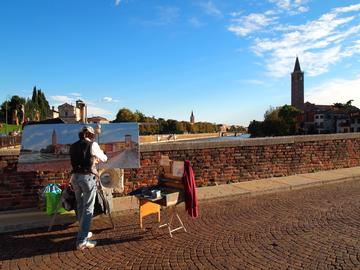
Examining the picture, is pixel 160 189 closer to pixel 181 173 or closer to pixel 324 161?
pixel 181 173

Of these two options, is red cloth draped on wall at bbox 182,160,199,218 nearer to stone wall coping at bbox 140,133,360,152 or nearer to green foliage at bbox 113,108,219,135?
stone wall coping at bbox 140,133,360,152

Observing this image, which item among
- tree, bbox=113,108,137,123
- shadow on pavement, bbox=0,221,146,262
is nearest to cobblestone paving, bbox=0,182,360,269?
shadow on pavement, bbox=0,221,146,262

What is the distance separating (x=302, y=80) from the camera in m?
180

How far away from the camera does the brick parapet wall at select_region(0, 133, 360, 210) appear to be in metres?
8.23

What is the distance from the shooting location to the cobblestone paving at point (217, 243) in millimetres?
5043

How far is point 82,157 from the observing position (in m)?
5.71

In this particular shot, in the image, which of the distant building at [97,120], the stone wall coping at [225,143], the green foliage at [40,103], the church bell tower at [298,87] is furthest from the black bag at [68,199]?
the church bell tower at [298,87]

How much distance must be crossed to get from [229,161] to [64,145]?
5674mm

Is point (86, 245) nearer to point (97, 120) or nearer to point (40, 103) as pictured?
point (97, 120)

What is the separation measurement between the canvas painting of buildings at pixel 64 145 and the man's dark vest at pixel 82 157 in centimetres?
229

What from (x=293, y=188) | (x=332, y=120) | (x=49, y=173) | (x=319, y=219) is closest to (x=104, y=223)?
(x=49, y=173)

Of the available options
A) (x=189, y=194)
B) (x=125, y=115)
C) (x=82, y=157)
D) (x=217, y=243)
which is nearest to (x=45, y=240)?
(x=82, y=157)

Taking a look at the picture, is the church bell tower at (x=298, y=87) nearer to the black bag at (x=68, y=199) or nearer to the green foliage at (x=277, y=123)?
the green foliage at (x=277, y=123)

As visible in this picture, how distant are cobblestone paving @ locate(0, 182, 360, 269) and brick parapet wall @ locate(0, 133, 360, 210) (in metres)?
1.92
